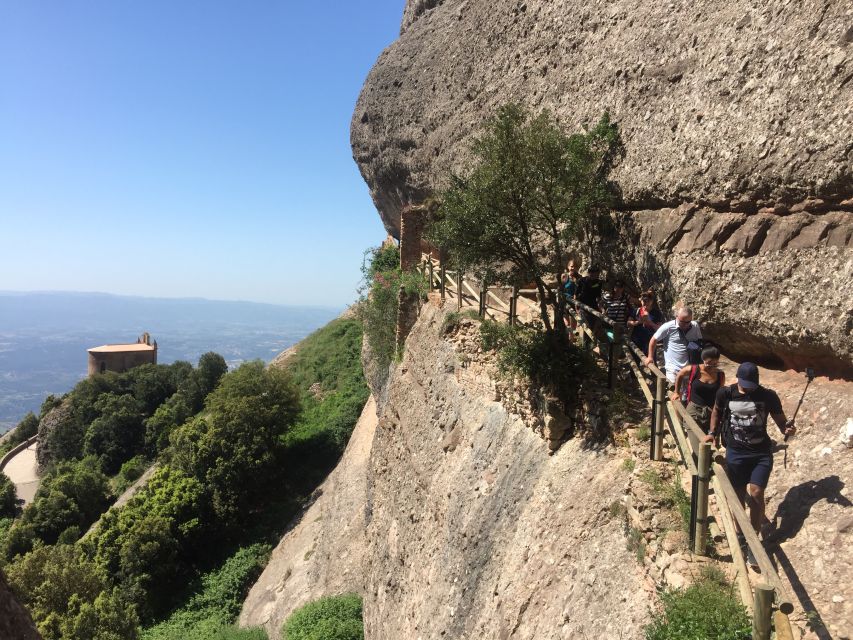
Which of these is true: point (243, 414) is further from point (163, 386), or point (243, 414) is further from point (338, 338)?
point (163, 386)

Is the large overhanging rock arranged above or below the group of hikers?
above

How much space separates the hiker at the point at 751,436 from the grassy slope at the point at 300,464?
742 inches

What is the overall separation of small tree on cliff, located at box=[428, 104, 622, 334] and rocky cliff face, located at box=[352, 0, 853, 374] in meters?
1.07

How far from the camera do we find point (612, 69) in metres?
11.5

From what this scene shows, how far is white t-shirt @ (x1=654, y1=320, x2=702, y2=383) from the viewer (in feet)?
23.9

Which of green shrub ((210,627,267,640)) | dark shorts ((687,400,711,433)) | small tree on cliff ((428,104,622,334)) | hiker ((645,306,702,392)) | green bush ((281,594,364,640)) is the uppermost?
small tree on cliff ((428,104,622,334))

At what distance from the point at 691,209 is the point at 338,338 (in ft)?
115

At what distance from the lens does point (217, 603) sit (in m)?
23.1

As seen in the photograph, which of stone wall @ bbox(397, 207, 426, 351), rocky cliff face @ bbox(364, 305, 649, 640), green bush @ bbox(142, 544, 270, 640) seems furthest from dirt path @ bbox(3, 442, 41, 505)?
rocky cliff face @ bbox(364, 305, 649, 640)

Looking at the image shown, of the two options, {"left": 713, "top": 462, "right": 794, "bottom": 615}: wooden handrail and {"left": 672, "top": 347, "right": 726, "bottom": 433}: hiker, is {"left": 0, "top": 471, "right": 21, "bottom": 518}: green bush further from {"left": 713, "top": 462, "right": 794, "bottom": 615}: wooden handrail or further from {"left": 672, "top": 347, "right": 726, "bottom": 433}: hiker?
{"left": 713, "top": 462, "right": 794, "bottom": 615}: wooden handrail

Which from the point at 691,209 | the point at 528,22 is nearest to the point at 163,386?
the point at 528,22

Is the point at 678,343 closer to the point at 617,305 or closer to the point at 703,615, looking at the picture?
the point at 617,305

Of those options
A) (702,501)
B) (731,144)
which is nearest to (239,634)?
(702,501)

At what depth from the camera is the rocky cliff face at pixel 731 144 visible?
22.4 ft
